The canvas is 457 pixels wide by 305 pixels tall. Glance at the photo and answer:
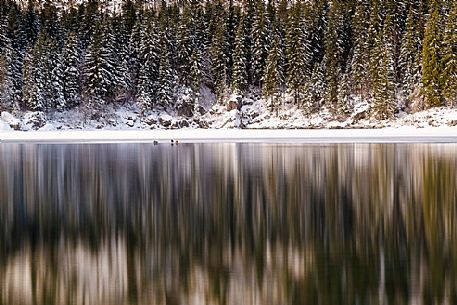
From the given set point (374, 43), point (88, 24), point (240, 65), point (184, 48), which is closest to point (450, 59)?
point (374, 43)

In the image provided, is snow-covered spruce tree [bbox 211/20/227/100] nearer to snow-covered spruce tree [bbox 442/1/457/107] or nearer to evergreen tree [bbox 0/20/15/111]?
evergreen tree [bbox 0/20/15/111]

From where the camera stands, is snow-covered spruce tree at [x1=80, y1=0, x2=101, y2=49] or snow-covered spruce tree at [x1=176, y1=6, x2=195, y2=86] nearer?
snow-covered spruce tree at [x1=176, y1=6, x2=195, y2=86]

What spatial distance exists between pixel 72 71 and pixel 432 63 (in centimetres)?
5048

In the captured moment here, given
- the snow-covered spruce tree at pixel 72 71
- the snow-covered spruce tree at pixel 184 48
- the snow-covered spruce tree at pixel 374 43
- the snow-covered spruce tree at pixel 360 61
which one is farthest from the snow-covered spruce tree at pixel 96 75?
the snow-covered spruce tree at pixel 374 43

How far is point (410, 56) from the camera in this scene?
86438 mm

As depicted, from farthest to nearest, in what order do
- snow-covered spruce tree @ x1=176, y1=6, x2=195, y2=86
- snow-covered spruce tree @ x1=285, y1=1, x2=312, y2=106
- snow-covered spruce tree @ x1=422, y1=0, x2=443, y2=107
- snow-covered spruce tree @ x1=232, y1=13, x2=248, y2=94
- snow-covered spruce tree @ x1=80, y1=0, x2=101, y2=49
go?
snow-covered spruce tree @ x1=80, y1=0, x2=101, y2=49, snow-covered spruce tree @ x1=176, y1=6, x2=195, y2=86, snow-covered spruce tree @ x1=232, y1=13, x2=248, y2=94, snow-covered spruce tree @ x1=285, y1=1, x2=312, y2=106, snow-covered spruce tree @ x1=422, y1=0, x2=443, y2=107

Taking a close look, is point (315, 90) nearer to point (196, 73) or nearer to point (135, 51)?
point (196, 73)

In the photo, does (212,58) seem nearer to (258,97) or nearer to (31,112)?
(258,97)

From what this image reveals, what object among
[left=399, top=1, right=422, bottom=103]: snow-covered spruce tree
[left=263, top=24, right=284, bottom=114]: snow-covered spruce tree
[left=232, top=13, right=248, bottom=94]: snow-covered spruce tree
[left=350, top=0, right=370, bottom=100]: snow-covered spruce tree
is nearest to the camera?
[left=399, top=1, right=422, bottom=103]: snow-covered spruce tree

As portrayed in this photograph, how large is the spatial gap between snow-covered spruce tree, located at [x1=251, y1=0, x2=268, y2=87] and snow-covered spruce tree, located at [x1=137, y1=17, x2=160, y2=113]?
48.0 feet

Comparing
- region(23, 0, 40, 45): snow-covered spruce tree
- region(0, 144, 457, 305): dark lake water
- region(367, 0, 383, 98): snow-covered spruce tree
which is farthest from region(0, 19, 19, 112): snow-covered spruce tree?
region(0, 144, 457, 305): dark lake water

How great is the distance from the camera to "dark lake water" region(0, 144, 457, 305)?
930 cm

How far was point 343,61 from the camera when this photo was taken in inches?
3743

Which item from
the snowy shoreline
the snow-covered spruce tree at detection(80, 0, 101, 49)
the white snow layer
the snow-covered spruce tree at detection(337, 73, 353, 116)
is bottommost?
the snowy shoreline
